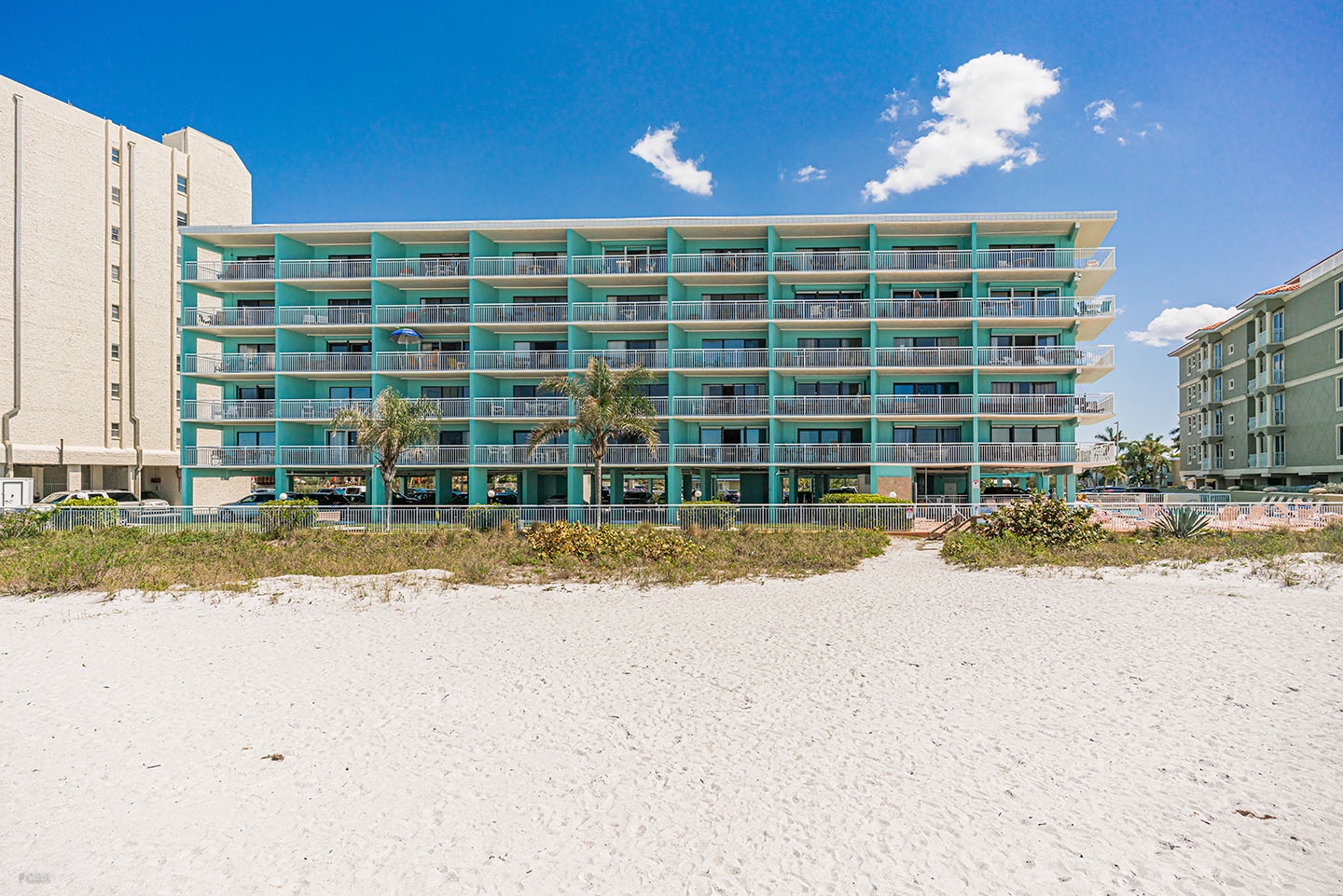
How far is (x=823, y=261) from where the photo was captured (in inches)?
1475

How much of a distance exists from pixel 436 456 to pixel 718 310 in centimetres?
1705

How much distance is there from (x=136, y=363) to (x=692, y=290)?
41.5 m

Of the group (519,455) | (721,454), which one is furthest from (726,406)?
(519,455)

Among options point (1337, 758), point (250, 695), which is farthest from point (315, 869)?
point (1337, 758)

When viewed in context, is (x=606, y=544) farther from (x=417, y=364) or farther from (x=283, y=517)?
(x=417, y=364)

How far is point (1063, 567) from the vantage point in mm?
17219

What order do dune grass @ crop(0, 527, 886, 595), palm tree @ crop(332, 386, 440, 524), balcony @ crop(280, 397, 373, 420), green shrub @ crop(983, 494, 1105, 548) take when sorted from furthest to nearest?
1. balcony @ crop(280, 397, 373, 420)
2. palm tree @ crop(332, 386, 440, 524)
3. green shrub @ crop(983, 494, 1105, 548)
4. dune grass @ crop(0, 527, 886, 595)

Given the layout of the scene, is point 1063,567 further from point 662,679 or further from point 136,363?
point 136,363

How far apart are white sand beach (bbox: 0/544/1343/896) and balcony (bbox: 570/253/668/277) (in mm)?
28773

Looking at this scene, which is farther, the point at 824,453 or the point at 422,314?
the point at 422,314

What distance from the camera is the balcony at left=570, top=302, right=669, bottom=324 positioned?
37.8 meters

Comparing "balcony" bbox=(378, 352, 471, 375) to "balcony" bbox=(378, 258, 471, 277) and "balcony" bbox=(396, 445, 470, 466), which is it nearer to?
"balcony" bbox=(396, 445, 470, 466)

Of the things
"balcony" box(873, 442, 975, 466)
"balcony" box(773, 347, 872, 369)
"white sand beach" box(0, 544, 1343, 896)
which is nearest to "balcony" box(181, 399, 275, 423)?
"balcony" box(773, 347, 872, 369)

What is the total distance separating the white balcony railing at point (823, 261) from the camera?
1469 inches
